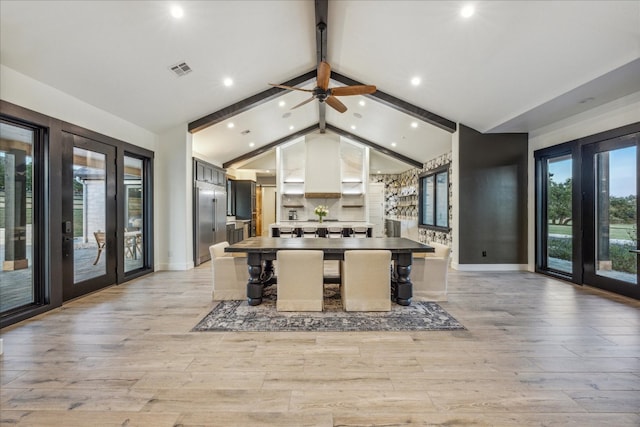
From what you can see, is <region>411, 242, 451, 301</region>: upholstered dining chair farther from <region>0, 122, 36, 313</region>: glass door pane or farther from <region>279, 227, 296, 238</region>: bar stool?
<region>0, 122, 36, 313</region>: glass door pane

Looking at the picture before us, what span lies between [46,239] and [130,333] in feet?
5.80

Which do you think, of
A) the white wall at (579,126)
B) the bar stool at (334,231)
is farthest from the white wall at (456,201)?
the bar stool at (334,231)

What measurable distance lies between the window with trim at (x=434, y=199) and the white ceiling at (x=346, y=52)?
2.06m

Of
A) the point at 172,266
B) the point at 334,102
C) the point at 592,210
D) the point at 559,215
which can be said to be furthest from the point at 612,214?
the point at 172,266

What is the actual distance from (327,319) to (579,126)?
5189 millimetres

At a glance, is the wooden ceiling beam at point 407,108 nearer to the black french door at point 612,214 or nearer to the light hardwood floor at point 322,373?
the black french door at point 612,214

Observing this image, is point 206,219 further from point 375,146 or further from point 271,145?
point 375,146

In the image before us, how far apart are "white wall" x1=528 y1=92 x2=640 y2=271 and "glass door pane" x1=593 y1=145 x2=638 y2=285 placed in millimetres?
422

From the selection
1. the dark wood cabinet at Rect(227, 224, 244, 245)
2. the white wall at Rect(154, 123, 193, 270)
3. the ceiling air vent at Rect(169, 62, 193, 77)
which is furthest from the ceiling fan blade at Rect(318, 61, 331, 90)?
the dark wood cabinet at Rect(227, 224, 244, 245)

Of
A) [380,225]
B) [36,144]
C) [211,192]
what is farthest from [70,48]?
[380,225]

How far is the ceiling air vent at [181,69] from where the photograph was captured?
408cm

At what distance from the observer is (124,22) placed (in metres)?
3.12

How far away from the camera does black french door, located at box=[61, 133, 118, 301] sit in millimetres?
3867

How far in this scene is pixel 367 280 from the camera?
3.47m
